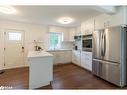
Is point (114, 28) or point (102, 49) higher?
point (114, 28)

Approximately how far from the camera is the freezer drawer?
282 cm

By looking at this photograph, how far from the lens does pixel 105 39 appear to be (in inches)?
125

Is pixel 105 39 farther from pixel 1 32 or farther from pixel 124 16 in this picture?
pixel 1 32

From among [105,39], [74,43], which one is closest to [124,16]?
[105,39]

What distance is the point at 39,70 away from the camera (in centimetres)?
280

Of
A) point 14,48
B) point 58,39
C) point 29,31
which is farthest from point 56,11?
point 58,39

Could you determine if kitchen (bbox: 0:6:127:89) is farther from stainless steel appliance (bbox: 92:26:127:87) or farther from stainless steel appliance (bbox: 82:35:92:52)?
stainless steel appliance (bbox: 92:26:127:87)

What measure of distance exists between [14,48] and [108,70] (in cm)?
428

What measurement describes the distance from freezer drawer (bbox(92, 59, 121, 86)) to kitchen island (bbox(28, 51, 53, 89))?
163 cm

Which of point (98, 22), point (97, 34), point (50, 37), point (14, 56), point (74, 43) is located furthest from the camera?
point (74, 43)

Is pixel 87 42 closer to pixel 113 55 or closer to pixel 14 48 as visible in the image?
pixel 113 55

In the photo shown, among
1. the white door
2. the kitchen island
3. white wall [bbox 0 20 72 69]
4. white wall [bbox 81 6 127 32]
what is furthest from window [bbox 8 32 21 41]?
white wall [bbox 81 6 127 32]

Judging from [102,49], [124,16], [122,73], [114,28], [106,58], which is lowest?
[122,73]

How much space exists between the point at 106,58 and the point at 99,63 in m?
0.35
